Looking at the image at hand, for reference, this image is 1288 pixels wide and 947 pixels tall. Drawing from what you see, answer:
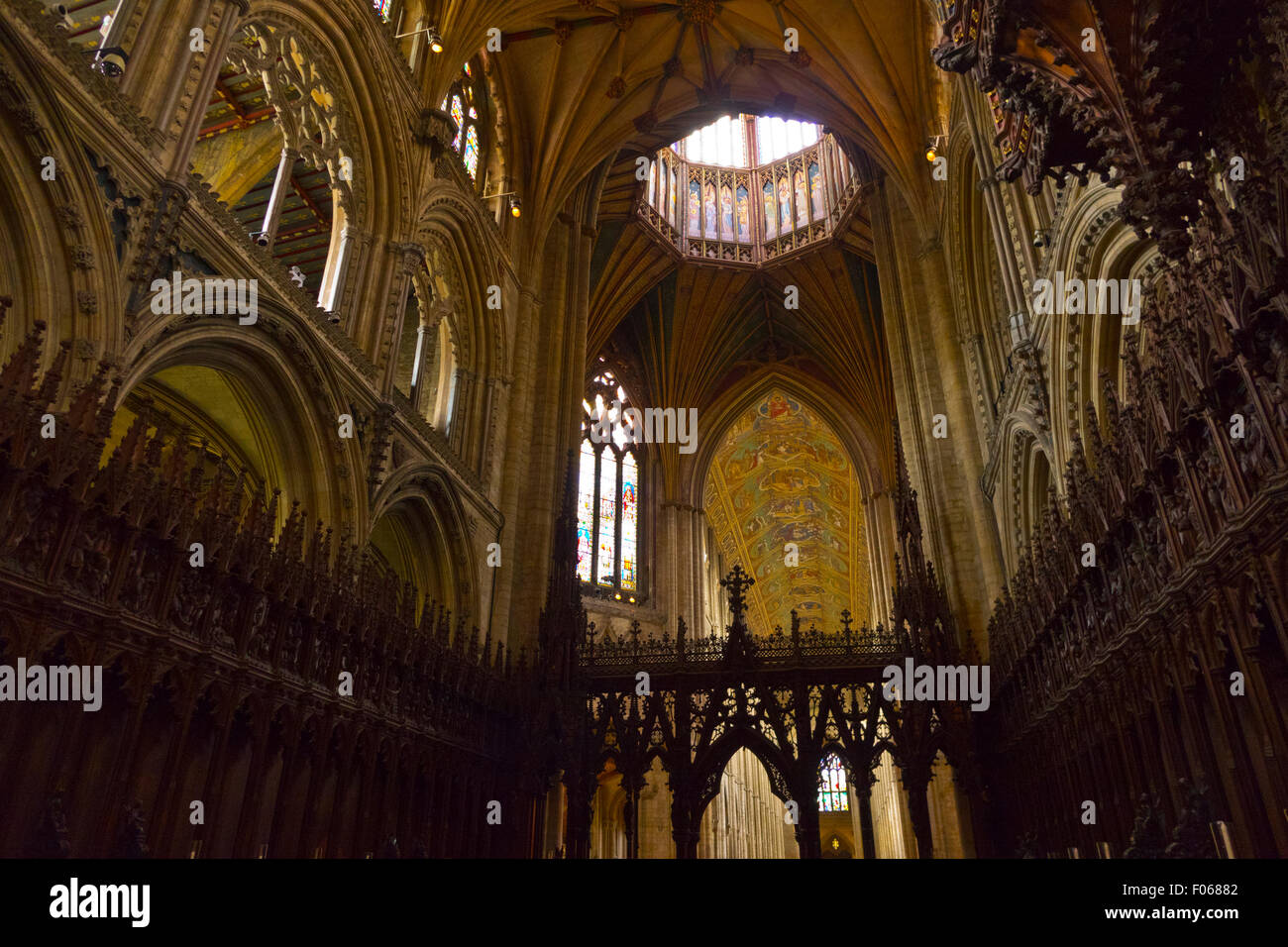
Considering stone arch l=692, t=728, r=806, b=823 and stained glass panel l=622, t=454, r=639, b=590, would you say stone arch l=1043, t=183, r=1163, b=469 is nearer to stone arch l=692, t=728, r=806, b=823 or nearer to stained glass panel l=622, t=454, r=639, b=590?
stone arch l=692, t=728, r=806, b=823

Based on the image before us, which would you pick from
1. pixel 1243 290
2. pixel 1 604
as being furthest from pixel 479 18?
pixel 1243 290

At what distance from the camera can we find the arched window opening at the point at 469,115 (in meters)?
16.4

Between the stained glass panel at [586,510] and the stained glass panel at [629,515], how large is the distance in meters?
1.45

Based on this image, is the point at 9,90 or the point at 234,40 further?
the point at 234,40

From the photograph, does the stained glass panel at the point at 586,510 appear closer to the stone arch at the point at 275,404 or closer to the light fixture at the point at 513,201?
the light fixture at the point at 513,201

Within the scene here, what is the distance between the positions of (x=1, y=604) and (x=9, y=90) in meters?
4.26

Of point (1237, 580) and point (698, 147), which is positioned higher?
point (698, 147)

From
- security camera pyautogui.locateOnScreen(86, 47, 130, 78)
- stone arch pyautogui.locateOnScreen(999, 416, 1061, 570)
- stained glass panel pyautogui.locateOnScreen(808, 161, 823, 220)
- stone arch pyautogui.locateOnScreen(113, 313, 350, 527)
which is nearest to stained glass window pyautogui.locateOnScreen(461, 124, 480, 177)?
stone arch pyautogui.locateOnScreen(113, 313, 350, 527)

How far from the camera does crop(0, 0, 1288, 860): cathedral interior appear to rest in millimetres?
5273

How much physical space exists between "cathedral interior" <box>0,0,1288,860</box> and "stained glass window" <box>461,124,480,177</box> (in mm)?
142

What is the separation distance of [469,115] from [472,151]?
703mm

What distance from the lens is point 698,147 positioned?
2947 cm

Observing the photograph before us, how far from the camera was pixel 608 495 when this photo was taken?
85.7 ft
